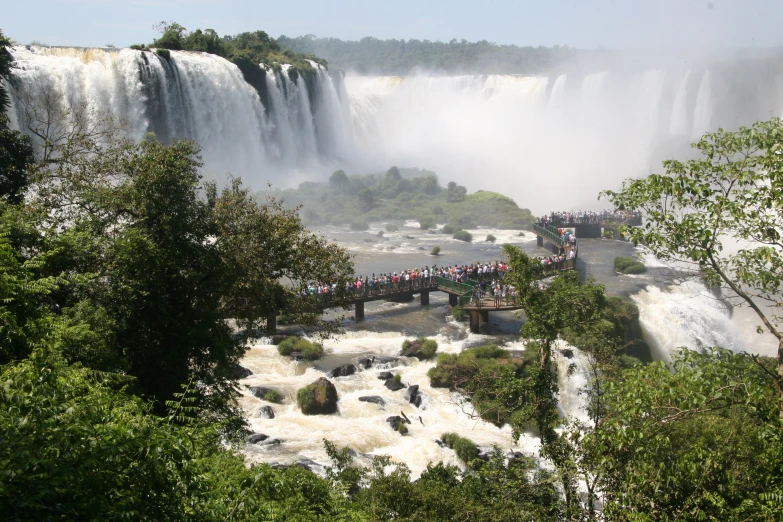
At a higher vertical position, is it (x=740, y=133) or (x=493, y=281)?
(x=740, y=133)

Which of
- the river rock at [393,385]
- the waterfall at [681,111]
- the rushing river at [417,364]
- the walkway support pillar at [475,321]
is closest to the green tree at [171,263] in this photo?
the rushing river at [417,364]

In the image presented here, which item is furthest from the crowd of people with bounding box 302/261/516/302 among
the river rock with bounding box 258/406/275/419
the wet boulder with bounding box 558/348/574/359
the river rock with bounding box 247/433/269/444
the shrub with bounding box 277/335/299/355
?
the river rock with bounding box 247/433/269/444

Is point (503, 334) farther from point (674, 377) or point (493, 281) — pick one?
point (674, 377)

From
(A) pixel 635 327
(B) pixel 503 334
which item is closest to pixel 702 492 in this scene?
(B) pixel 503 334

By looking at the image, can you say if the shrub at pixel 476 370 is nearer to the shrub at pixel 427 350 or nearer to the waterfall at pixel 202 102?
the shrub at pixel 427 350

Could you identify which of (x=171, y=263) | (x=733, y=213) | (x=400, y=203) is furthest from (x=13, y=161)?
(x=400, y=203)

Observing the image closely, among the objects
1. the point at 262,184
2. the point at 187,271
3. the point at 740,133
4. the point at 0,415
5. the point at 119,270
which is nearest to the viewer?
the point at 0,415

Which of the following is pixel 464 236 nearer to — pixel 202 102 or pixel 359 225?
pixel 359 225
